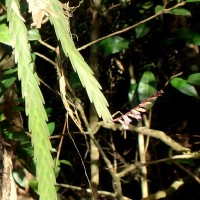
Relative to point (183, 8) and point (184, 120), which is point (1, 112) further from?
point (184, 120)

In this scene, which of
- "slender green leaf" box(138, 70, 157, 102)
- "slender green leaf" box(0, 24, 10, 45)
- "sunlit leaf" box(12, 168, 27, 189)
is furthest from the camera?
"slender green leaf" box(138, 70, 157, 102)

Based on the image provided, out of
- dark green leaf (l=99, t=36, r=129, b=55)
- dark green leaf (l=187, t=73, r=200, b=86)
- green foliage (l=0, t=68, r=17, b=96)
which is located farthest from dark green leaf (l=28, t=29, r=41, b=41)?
dark green leaf (l=187, t=73, r=200, b=86)

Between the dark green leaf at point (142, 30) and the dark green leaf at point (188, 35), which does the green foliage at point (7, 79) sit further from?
the dark green leaf at point (188, 35)

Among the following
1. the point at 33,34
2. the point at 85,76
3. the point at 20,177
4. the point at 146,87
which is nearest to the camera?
the point at 85,76

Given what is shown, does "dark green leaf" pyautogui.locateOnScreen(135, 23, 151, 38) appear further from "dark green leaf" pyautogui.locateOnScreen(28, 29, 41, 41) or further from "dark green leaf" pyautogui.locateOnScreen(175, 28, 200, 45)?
"dark green leaf" pyautogui.locateOnScreen(28, 29, 41, 41)

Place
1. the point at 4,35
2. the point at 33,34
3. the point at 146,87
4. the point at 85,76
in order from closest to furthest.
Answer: the point at 85,76 < the point at 4,35 < the point at 33,34 < the point at 146,87

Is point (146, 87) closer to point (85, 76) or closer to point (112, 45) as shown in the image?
point (112, 45)

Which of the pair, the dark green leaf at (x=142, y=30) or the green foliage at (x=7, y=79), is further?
the dark green leaf at (x=142, y=30)

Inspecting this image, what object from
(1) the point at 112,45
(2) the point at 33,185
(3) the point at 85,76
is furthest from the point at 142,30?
(3) the point at 85,76

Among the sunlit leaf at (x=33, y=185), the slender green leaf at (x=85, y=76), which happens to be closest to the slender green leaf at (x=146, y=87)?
the sunlit leaf at (x=33, y=185)
